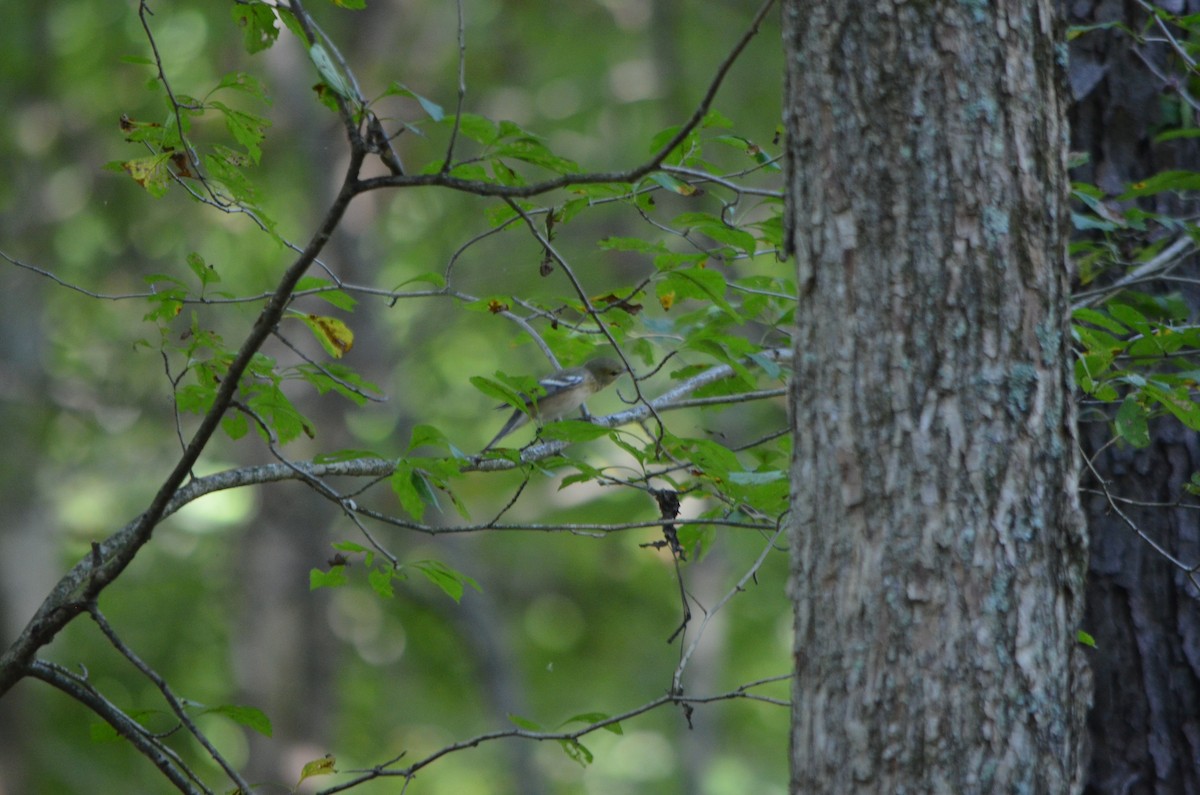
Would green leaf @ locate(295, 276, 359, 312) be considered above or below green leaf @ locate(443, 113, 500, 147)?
below

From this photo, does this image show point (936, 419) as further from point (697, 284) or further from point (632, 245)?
point (632, 245)

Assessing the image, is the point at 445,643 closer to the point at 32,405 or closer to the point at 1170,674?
the point at 32,405

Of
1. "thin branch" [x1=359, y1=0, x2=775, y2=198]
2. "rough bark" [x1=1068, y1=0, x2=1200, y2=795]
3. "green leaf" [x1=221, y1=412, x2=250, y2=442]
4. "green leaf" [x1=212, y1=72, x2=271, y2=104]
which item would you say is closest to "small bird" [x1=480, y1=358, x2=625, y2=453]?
"rough bark" [x1=1068, y1=0, x2=1200, y2=795]

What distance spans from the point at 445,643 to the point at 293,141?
5.05m

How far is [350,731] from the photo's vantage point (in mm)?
11812

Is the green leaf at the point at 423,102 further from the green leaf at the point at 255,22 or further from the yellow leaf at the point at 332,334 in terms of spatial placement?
the yellow leaf at the point at 332,334

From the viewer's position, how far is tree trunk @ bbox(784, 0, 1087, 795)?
6.45 feet

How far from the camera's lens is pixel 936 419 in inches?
79.1

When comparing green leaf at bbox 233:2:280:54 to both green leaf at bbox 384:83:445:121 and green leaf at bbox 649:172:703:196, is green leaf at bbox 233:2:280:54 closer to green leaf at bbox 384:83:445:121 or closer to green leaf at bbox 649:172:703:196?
green leaf at bbox 384:83:445:121

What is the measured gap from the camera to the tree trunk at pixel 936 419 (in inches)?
77.4

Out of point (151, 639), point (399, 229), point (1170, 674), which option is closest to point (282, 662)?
point (151, 639)

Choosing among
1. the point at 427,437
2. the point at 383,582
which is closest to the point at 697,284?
the point at 427,437

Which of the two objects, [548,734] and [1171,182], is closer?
[548,734]

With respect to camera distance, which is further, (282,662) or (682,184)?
(282,662)
